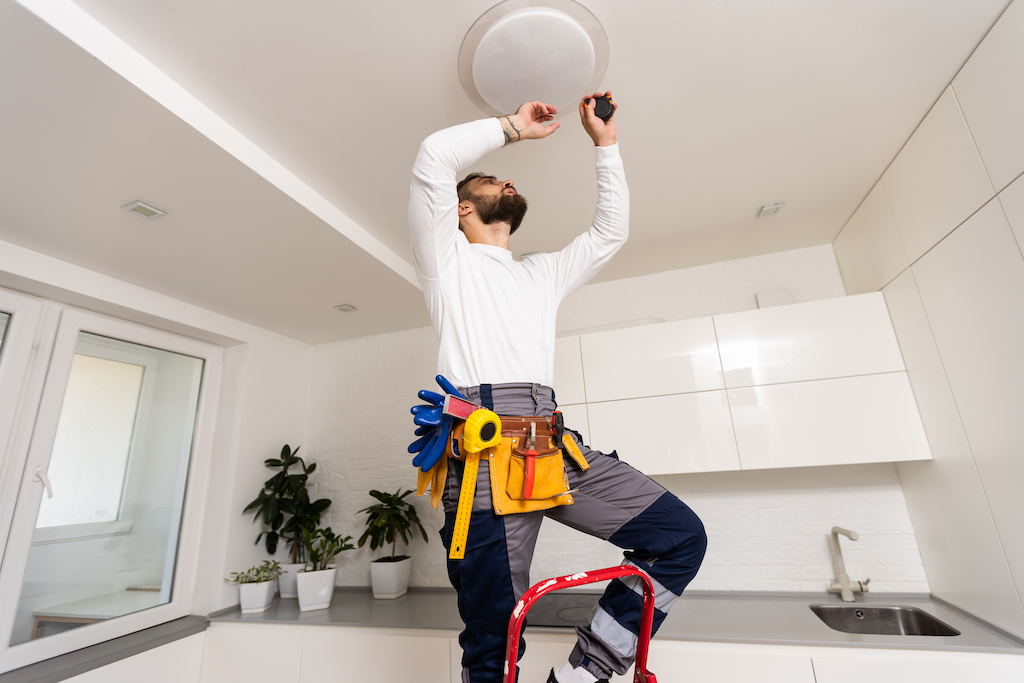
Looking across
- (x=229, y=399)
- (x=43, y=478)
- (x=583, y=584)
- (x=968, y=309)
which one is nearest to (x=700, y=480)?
(x=968, y=309)

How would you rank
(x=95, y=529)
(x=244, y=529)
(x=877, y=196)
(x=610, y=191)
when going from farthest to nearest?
(x=244, y=529) → (x=95, y=529) → (x=877, y=196) → (x=610, y=191)

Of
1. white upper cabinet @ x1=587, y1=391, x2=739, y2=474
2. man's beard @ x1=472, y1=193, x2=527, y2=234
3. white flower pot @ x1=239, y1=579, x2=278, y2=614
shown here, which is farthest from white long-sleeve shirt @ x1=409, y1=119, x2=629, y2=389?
white flower pot @ x1=239, y1=579, x2=278, y2=614

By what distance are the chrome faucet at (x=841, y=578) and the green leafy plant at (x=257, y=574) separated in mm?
3072

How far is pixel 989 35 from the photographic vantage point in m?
1.59

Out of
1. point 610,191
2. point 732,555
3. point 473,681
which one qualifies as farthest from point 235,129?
point 732,555

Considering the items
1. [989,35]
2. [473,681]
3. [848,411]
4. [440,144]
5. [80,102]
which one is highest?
[989,35]

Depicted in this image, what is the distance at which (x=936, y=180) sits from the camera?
1.92m

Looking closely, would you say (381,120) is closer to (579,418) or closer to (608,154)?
(608,154)

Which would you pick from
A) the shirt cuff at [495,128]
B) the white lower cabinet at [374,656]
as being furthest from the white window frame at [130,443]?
the shirt cuff at [495,128]

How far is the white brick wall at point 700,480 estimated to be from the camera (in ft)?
8.34

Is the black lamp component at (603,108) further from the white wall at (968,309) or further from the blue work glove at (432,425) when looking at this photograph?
the white wall at (968,309)

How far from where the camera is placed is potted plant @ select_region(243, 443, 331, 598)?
125 inches

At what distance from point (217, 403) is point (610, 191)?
3005mm

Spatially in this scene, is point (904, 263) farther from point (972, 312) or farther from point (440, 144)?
point (440, 144)
